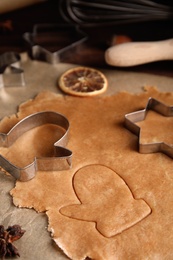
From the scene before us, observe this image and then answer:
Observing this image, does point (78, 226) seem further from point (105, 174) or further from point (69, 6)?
point (69, 6)

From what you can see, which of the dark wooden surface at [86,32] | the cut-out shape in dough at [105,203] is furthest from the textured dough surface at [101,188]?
the dark wooden surface at [86,32]

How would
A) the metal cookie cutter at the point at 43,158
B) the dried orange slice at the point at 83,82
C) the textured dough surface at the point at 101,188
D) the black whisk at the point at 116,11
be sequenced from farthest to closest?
the black whisk at the point at 116,11 < the dried orange slice at the point at 83,82 < the metal cookie cutter at the point at 43,158 < the textured dough surface at the point at 101,188

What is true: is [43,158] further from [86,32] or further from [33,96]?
[86,32]

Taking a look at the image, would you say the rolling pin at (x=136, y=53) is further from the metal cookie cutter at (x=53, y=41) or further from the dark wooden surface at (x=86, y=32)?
the metal cookie cutter at (x=53, y=41)

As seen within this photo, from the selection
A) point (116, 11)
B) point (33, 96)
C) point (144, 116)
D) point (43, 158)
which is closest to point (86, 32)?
point (116, 11)

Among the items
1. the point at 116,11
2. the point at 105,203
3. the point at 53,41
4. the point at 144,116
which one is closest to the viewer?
the point at 105,203
